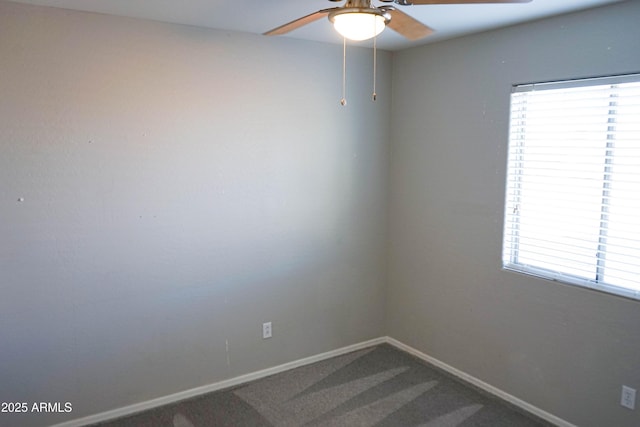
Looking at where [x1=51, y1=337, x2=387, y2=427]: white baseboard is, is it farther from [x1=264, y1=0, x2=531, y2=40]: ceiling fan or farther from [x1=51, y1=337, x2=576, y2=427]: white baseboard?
[x1=264, y1=0, x2=531, y2=40]: ceiling fan

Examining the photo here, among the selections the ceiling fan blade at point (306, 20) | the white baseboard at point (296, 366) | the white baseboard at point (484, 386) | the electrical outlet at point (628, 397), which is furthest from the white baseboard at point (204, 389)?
the ceiling fan blade at point (306, 20)

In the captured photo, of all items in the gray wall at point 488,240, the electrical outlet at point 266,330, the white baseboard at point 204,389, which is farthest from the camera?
the electrical outlet at point 266,330

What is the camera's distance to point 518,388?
3094mm

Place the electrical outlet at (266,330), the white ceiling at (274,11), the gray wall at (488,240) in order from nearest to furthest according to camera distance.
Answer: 1. the white ceiling at (274,11)
2. the gray wall at (488,240)
3. the electrical outlet at (266,330)

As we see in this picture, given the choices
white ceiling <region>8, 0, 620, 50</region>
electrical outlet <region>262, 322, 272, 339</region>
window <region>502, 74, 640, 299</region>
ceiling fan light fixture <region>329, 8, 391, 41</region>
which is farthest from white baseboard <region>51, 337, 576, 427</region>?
ceiling fan light fixture <region>329, 8, 391, 41</region>

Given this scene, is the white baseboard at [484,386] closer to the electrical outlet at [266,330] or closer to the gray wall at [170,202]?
the gray wall at [170,202]

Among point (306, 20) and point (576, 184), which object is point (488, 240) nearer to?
point (576, 184)

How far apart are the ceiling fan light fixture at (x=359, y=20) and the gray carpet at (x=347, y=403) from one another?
2.23m

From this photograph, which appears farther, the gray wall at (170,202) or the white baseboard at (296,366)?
the white baseboard at (296,366)

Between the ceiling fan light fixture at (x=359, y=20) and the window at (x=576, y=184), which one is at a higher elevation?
the ceiling fan light fixture at (x=359, y=20)

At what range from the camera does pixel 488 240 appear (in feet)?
10.6

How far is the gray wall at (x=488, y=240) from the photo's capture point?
2.61 metres

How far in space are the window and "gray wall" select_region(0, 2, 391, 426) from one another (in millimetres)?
1203

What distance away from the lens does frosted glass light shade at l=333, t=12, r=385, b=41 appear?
1747 millimetres
